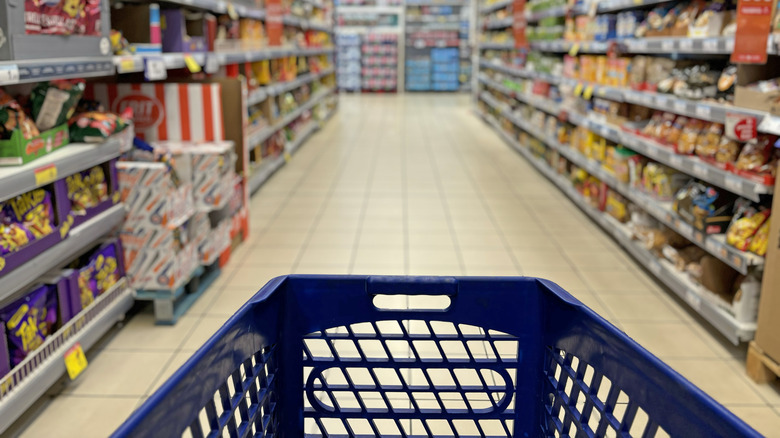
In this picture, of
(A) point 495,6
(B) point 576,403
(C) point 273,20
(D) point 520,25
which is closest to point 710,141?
(B) point 576,403

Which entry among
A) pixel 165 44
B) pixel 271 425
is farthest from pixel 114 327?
pixel 271 425

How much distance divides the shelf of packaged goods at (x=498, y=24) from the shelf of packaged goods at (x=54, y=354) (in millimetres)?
7531

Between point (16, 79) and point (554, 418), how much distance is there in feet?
5.92

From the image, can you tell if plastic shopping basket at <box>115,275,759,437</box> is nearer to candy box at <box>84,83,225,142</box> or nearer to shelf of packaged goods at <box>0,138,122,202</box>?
shelf of packaged goods at <box>0,138,122,202</box>

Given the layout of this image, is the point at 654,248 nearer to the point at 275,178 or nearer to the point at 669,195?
the point at 669,195

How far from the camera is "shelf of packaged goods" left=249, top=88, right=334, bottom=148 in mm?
5504

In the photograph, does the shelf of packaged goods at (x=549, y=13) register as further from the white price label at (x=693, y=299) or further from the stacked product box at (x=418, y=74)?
the stacked product box at (x=418, y=74)

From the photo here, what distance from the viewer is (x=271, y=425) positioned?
44.8 inches

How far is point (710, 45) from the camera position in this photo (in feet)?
10.2

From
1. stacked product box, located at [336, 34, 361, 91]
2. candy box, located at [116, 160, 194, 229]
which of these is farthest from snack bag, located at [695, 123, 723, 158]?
stacked product box, located at [336, 34, 361, 91]

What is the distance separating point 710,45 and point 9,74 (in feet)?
9.65

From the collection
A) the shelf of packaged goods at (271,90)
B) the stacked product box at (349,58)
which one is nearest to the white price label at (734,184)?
the shelf of packaged goods at (271,90)

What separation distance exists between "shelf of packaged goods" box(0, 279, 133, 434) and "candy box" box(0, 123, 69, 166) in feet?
2.04

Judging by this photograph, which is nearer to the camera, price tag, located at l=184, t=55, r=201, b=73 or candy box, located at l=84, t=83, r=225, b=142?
candy box, located at l=84, t=83, r=225, b=142
